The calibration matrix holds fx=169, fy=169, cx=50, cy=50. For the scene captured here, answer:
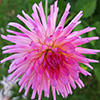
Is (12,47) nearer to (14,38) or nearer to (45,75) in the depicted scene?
(14,38)

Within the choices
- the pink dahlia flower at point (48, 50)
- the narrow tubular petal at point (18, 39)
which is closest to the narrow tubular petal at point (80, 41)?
the pink dahlia flower at point (48, 50)

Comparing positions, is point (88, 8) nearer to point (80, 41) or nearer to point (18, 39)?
point (80, 41)

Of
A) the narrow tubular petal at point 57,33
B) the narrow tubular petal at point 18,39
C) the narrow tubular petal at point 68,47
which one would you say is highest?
the narrow tubular petal at point 18,39

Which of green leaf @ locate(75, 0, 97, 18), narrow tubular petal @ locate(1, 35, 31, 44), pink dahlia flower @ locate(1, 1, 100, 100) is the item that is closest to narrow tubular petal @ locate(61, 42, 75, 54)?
pink dahlia flower @ locate(1, 1, 100, 100)

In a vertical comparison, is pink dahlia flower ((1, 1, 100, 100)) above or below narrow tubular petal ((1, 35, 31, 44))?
below

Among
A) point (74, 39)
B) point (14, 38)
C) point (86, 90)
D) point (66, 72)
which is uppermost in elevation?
point (14, 38)

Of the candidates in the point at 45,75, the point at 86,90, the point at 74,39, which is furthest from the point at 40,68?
the point at 86,90

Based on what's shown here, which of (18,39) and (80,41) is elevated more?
(18,39)

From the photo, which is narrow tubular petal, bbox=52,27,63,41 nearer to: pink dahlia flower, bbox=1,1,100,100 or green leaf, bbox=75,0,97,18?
pink dahlia flower, bbox=1,1,100,100

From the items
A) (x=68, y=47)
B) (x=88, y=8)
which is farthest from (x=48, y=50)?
(x=88, y=8)

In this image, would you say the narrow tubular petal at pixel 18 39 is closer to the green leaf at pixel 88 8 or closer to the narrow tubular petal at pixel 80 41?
the narrow tubular petal at pixel 80 41

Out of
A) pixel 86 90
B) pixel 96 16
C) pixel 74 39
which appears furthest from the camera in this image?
pixel 86 90
